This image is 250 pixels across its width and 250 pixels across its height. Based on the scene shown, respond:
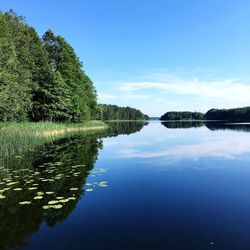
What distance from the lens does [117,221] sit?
704 cm

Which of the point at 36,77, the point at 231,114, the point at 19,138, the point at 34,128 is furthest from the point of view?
the point at 231,114

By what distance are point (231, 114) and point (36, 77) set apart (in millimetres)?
130699

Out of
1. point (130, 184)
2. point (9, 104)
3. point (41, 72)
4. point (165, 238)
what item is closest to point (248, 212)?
point (165, 238)

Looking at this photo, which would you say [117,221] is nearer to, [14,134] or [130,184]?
[130,184]

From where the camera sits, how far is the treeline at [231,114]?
450 feet

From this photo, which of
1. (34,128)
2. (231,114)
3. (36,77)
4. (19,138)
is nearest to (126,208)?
(19,138)

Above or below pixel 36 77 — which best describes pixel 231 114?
below

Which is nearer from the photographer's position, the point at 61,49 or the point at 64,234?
the point at 64,234

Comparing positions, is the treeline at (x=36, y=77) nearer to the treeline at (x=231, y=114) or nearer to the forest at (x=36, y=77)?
the forest at (x=36, y=77)

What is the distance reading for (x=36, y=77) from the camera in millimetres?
37562

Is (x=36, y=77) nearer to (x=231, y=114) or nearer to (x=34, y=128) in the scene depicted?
(x=34, y=128)

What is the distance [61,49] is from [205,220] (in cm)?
4256

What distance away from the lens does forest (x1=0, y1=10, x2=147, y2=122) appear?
25.5 metres

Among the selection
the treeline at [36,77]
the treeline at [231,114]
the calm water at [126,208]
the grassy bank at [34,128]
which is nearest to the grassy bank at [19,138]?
the grassy bank at [34,128]
